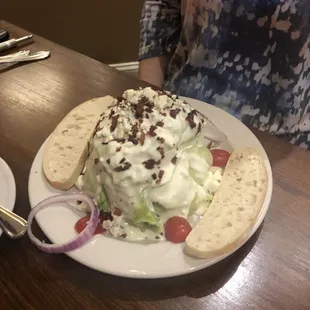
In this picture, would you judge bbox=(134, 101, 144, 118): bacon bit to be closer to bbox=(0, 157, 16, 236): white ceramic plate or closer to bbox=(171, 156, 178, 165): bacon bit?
bbox=(171, 156, 178, 165): bacon bit

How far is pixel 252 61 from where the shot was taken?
1.27 meters

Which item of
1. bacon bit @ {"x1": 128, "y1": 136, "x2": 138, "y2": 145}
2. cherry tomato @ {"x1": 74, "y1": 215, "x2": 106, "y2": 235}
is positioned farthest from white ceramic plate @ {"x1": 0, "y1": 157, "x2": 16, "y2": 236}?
Result: bacon bit @ {"x1": 128, "y1": 136, "x2": 138, "y2": 145}

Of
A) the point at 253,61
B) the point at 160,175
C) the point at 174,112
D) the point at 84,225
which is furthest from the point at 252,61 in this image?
the point at 84,225

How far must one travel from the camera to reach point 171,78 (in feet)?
4.78

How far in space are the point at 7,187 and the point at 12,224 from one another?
12 cm

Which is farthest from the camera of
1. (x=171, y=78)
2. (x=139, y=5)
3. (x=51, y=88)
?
(x=139, y=5)

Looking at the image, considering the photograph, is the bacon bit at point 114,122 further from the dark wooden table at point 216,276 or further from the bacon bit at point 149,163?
the dark wooden table at point 216,276

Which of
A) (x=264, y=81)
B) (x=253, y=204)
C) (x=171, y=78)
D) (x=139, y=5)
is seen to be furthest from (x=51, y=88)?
(x=139, y=5)

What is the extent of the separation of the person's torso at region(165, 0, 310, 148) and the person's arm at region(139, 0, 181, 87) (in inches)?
3.7

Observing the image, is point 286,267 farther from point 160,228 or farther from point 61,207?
point 61,207

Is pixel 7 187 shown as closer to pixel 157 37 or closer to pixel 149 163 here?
pixel 149 163

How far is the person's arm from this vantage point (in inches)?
58.1

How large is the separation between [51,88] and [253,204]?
692mm

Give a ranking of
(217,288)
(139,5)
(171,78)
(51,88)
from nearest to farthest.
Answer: (217,288)
(51,88)
(171,78)
(139,5)
